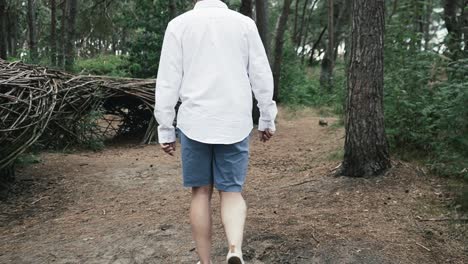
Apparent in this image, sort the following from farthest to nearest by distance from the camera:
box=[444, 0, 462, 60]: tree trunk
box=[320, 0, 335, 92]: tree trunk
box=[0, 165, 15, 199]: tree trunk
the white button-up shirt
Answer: box=[320, 0, 335, 92]: tree trunk < box=[444, 0, 462, 60]: tree trunk < box=[0, 165, 15, 199]: tree trunk < the white button-up shirt

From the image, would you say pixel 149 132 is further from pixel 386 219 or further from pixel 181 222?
pixel 386 219

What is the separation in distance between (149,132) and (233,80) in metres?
6.72

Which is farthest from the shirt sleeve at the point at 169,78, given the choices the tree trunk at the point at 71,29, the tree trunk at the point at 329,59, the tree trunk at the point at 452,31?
the tree trunk at the point at 329,59

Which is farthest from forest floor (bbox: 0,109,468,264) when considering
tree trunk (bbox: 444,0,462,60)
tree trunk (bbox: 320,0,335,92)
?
tree trunk (bbox: 320,0,335,92)

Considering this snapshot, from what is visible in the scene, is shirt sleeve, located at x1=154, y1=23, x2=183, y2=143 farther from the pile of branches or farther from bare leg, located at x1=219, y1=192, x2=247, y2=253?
the pile of branches

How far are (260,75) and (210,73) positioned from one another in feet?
1.11

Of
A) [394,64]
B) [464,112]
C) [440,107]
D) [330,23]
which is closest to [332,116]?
[330,23]

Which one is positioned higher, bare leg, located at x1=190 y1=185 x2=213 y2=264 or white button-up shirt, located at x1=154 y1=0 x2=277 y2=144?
white button-up shirt, located at x1=154 y1=0 x2=277 y2=144

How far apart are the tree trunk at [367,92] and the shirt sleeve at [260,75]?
6.43 ft

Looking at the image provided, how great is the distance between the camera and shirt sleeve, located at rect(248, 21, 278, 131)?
288cm

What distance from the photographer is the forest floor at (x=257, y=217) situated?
350 centimetres

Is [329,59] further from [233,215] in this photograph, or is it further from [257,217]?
[233,215]

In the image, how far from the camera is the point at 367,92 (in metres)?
4.64

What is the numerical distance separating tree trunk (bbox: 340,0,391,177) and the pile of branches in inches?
132
